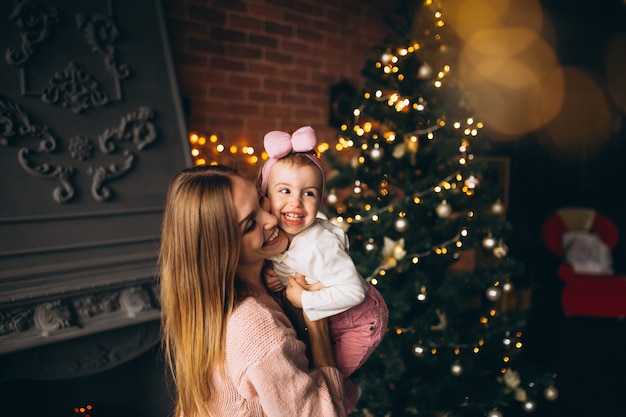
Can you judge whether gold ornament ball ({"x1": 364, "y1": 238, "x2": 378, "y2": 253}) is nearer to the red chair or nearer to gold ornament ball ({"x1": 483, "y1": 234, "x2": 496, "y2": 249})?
gold ornament ball ({"x1": 483, "y1": 234, "x2": 496, "y2": 249})

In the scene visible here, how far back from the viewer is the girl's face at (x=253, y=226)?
1.09 metres

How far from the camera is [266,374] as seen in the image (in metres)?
0.99

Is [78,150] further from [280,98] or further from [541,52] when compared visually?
[541,52]

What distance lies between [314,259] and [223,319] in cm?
29

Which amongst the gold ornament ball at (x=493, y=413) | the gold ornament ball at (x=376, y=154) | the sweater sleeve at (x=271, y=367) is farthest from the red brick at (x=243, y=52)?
the gold ornament ball at (x=493, y=413)

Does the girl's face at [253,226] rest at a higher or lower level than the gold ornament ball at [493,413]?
higher

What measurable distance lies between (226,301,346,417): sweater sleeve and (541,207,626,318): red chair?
4725 millimetres

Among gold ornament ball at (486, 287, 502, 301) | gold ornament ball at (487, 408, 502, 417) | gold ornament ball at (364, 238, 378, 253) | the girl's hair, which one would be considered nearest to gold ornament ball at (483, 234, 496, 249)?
gold ornament ball at (486, 287, 502, 301)

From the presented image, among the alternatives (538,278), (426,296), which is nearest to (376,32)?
(426,296)

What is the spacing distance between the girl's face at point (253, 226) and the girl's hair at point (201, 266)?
0.02 meters

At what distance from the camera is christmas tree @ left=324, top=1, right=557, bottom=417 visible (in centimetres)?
229

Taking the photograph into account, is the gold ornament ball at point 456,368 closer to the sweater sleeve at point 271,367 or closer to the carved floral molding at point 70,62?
the sweater sleeve at point 271,367

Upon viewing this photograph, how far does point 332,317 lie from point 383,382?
1.17 meters

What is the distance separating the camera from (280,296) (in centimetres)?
135
